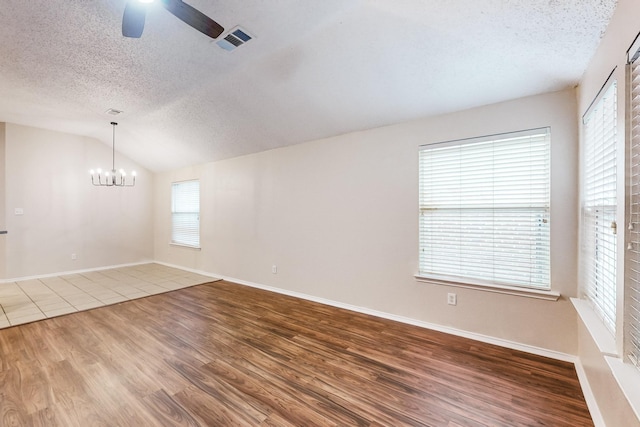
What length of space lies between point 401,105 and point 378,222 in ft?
4.36

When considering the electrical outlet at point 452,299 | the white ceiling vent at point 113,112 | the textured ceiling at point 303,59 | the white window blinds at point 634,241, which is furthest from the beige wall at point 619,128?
the white ceiling vent at point 113,112

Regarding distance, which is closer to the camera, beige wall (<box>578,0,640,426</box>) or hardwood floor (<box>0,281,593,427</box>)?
beige wall (<box>578,0,640,426</box>)

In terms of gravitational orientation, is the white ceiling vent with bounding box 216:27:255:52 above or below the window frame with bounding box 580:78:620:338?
above

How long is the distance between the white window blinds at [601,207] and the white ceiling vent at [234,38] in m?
2.52

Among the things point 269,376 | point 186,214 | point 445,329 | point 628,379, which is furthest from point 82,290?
point 628,379

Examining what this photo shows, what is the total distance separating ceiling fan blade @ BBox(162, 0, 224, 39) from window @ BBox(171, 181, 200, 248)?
14.3 feet

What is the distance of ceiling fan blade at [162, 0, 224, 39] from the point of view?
1615 mm

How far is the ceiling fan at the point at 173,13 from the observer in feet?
5.32

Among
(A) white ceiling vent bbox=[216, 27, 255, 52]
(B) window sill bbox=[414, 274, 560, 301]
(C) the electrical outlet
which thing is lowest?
(C) the electrical outlet

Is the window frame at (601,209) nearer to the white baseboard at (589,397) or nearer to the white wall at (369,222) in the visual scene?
the white wall at (369,222)

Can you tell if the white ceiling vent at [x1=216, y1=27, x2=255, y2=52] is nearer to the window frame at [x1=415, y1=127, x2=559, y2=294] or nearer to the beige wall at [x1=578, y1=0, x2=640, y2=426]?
the window frame at [x1=415, y1=127, x2=559, y2=294]

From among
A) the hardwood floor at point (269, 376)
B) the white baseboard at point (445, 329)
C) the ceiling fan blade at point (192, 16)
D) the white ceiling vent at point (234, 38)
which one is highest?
the white ceiling vent at point (234, 38)

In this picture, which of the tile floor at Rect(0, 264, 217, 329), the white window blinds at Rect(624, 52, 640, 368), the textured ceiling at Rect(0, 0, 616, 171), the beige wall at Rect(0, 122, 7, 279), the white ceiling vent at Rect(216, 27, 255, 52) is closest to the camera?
the white window blinds at Rect(624, 52, 640, 368)

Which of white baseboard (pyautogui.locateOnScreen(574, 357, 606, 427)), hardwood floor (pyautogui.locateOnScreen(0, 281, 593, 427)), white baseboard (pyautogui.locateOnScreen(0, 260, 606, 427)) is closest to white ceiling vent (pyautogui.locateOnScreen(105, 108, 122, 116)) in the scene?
hardwood floor (pyautogui.locateOnScreen(0, 281, 593, 427))
